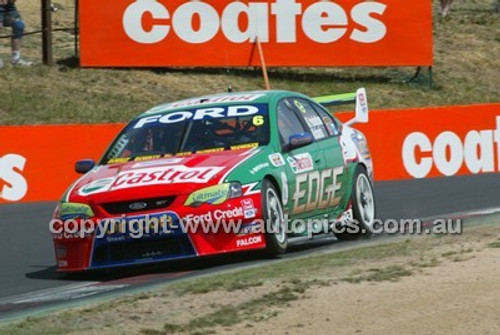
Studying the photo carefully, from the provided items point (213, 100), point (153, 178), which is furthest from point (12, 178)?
point (153, 178)

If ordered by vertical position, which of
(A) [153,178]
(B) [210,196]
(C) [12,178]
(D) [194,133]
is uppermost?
(D) [194,133]

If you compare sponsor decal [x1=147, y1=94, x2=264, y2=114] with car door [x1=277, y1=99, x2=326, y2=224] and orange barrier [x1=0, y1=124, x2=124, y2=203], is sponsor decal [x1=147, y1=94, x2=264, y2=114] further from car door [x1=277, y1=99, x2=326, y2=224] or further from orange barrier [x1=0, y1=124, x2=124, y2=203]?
orange barrier [x1=0, y1=124, x2=124, y2=203]

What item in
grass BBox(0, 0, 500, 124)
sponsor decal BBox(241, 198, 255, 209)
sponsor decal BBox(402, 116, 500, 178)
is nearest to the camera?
sponsor decal BBox(241, 198, 255, 209)

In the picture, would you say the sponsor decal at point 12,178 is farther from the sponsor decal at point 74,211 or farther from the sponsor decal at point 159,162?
the sponsor decal at point 74,211

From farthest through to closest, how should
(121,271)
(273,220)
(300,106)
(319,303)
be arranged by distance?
(300,106)
(121,271)
(273,220)
(319,303)

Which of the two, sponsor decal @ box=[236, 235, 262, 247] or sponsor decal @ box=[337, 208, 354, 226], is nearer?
sponsor decal @ box=[236, 235, 262, 247]

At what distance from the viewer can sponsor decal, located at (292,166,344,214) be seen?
35.4 ft

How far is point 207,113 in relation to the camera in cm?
1117

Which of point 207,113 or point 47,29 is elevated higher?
point 47,29

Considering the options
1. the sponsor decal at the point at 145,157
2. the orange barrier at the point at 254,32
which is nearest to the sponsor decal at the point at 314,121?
the sponsor decal at the point at 145,157

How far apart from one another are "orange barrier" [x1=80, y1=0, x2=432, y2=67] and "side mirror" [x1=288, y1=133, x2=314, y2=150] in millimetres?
12305

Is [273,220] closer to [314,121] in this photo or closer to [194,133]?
[194,133]

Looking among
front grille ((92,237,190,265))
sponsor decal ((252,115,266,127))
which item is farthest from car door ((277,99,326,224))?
front grille ((92,237,190,265))

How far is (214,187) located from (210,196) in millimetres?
75
